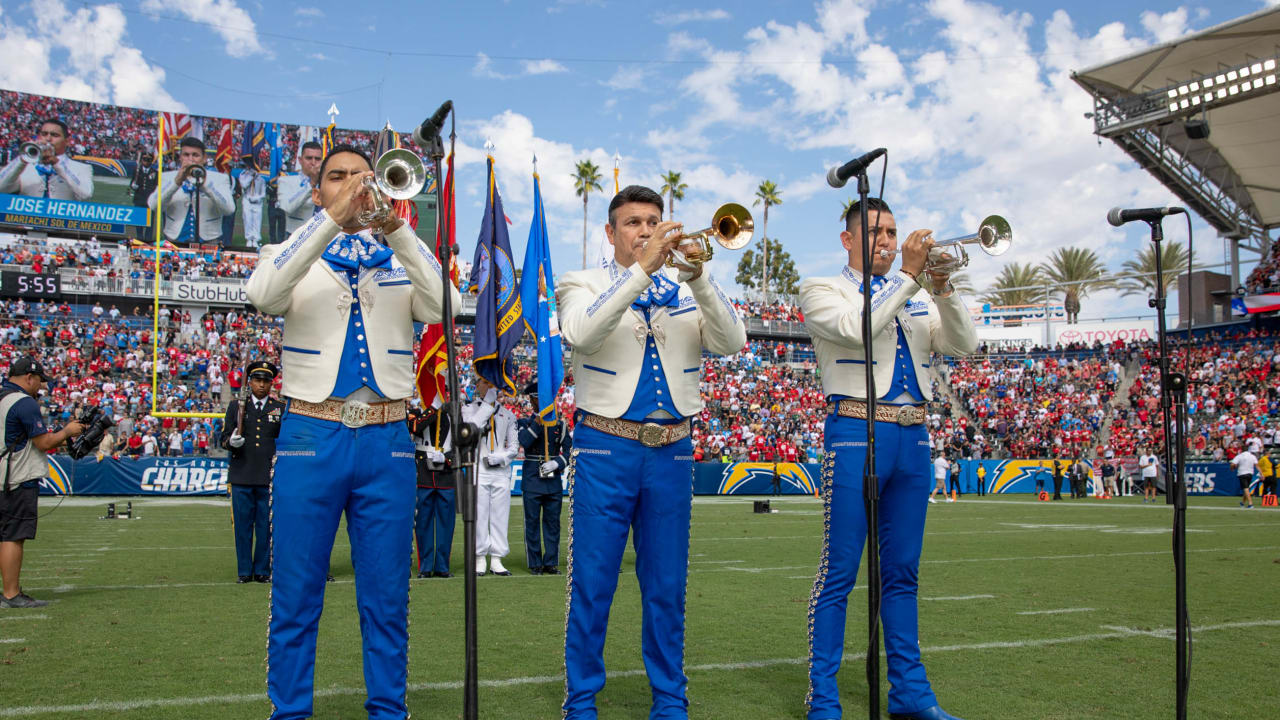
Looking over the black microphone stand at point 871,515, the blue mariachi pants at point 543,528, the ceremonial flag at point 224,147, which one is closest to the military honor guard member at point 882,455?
the black microphone stand at point 871,515

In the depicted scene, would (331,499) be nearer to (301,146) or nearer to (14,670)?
(14,670)

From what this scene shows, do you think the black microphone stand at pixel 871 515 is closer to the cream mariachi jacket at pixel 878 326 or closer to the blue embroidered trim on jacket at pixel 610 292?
the cream mariachi jacket at pixel 878 326

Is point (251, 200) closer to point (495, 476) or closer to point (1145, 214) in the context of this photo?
point (495, 476)

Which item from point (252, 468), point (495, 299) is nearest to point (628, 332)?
point (495, 299)

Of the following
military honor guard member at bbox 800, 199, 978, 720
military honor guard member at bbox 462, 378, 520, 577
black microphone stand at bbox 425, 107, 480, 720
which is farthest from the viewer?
military honor guard member at bbox 462, 378, 520, 577

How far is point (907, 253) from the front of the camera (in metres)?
4.55

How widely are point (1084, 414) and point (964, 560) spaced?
3064 centimetres

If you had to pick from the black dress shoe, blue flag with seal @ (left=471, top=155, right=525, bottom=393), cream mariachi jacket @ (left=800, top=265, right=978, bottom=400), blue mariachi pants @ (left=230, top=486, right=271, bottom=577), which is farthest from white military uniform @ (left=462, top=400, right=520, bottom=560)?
the black dress shoe

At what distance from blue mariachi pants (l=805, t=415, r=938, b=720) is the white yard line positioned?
1175mm

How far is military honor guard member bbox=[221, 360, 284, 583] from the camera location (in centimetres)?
984

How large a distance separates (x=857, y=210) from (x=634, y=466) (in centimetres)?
188

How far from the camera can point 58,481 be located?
25.8m

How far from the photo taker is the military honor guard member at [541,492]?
10906 millimetres

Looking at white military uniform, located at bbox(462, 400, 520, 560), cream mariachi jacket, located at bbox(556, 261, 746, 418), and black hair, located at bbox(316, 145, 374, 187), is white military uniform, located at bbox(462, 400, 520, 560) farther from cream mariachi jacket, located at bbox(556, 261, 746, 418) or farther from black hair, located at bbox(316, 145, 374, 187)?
black hair, located at bbox(316, 145, 374, 187)
